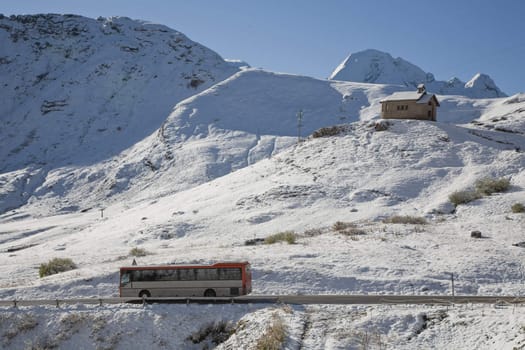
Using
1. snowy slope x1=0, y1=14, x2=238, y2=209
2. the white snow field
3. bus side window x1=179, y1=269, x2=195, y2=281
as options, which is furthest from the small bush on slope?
snowy slope x1=0, y1=14, x2=238, y2=209

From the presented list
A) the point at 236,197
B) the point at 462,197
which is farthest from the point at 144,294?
the point at 236,197

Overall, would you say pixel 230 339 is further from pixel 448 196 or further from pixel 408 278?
pixel 448 196

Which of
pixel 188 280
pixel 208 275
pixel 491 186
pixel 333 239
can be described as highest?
pixel 491 186

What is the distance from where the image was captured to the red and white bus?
2517cm

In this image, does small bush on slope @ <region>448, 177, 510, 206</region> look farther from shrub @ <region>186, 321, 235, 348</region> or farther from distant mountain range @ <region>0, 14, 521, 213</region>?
distant mountain range @ <region>0, 14, 521, 213</region>

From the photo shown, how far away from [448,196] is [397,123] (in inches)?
1103

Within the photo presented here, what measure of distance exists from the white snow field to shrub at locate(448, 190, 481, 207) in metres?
1.07

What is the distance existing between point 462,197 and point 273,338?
119ft

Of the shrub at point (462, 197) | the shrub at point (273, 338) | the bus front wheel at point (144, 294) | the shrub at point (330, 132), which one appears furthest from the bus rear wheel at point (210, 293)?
the shrub at point (330, 132)

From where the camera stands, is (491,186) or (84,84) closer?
(491,186)

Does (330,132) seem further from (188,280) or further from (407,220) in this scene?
(188,280)

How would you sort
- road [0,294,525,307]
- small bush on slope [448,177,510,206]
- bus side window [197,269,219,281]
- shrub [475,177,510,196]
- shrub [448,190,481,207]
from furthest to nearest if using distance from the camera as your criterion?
shrub [475,177,510,196]
small bush on slope [448,177,510,206]
shrub [448,190,481,207]
bus side window [197,269,219,281]
road [0,294,525,307]

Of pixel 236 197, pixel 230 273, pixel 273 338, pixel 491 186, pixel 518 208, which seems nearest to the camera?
pixel 273 338

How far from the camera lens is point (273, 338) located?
18141mm
